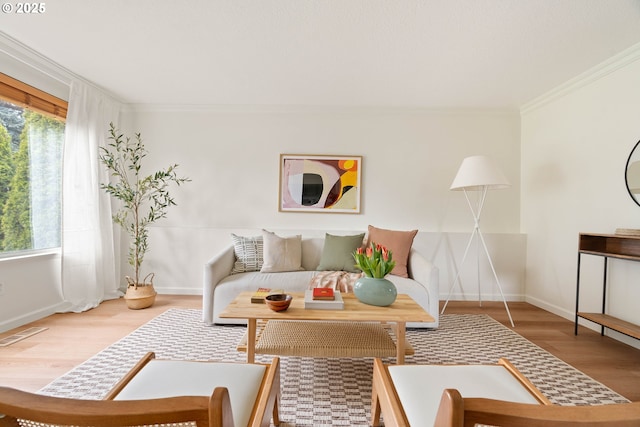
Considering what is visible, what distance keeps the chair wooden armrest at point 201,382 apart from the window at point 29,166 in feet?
8.82

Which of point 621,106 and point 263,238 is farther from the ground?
point 621,106

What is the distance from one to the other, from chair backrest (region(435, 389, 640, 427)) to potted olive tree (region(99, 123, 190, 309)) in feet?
11.3

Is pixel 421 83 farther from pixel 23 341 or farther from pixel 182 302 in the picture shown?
pixel 23 341

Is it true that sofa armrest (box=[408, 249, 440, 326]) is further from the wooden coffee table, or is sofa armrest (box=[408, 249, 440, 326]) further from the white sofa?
the wooden coffee table

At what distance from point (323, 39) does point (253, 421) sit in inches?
100

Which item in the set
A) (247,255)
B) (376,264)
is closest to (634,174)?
(376,264)

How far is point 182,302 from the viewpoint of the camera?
142 inches

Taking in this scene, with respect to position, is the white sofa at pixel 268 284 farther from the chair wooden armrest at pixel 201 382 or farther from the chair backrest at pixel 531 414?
the chair backrest at pixel 531 414

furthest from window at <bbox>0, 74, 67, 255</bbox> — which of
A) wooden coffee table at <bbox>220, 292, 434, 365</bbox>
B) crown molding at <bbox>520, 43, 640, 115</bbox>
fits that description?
crown molding at <bbox>520, 43, 640, 115</bbox>

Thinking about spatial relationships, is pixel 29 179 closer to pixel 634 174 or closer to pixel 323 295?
pixel 323 295

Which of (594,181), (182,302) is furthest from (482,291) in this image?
(182,302)

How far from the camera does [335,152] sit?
13.4ft

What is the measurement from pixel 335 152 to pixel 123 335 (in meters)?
3.02

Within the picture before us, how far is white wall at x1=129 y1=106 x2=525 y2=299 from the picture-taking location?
4039 mm
